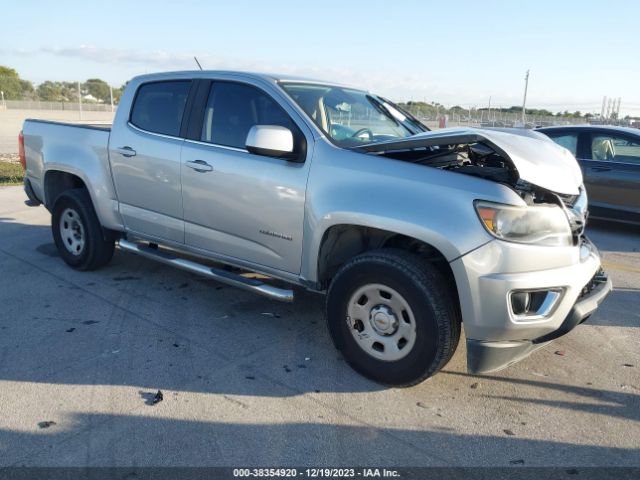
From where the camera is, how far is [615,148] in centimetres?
822

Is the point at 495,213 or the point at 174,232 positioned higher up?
the point at 495,213

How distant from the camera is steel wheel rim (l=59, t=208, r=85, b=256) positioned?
5492mm

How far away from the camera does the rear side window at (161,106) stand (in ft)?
15.4

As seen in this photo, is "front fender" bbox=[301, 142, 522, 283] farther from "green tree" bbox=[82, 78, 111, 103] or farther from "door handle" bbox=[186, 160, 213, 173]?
"green tree" bbox=[82, 78, 111, 103]

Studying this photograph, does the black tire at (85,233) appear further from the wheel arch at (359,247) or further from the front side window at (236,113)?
the wheel arch at (359,247)

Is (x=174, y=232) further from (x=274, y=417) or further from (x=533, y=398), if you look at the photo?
(x=533, y=398)

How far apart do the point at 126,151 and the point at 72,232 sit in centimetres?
127

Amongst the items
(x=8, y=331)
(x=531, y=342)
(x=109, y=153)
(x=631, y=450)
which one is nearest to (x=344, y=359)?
(x=531, y=342)

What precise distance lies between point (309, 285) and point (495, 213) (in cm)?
143

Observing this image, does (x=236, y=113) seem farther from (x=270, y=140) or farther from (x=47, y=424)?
(x=47, y=424)

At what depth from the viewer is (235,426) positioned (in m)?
3.04

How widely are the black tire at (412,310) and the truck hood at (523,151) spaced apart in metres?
0.68

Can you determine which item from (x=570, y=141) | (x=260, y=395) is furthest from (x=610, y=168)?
(x=260, y=395)

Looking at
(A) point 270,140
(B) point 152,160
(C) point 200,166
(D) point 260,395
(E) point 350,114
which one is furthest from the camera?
(B) point 152,160
